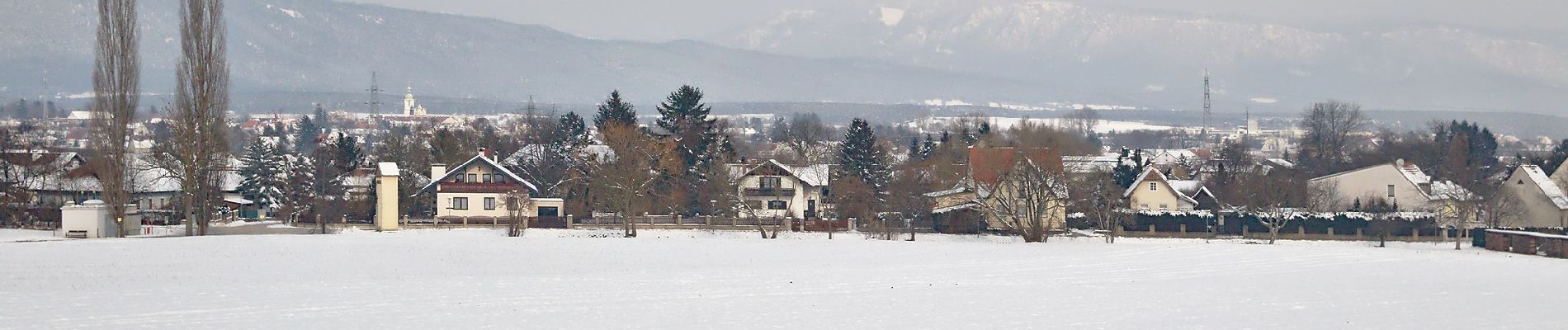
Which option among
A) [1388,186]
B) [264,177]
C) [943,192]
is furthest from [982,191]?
[264,177]

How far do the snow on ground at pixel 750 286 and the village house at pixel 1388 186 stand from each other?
25931mm

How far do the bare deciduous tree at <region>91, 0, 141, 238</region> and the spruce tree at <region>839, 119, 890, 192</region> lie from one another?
3386 cm

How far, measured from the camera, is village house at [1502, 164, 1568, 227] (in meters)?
76.1

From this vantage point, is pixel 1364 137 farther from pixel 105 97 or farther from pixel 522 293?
pixel 522 293

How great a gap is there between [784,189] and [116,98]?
109 ft

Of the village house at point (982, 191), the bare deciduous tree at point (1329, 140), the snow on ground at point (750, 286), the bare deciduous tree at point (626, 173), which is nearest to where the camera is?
the snow on ground at point (750, 286)

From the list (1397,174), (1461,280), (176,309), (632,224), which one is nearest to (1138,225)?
(1397,174)

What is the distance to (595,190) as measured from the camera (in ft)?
234

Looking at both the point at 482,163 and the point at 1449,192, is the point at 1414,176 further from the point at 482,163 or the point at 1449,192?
the point at 482,163

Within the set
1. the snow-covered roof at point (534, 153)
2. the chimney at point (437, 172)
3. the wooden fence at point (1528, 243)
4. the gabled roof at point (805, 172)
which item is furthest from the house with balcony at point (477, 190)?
the wooden fence at point (1528, 243)

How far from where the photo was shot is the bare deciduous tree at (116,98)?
5894 centimetres

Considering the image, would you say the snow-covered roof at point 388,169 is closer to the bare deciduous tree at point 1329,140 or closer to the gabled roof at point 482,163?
the gabled roof at point 482,163

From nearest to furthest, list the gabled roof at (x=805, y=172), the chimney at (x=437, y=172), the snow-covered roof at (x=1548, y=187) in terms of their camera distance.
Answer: the snow-covered roof at (x=1548, y=187) < the chimney at (x=437, y=172) < the gabled roof at (x=805, y=172)

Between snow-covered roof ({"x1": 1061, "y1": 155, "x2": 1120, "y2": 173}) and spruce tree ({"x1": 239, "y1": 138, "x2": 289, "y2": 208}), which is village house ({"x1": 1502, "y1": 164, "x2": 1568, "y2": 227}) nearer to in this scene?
snow-covered roof ({"x1": 1061, "y1": 155, "x2": 1120, "y2": 173})
